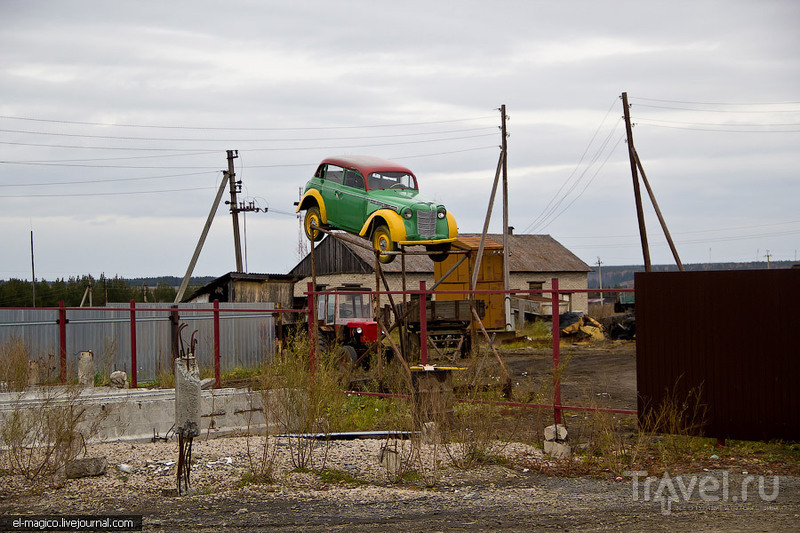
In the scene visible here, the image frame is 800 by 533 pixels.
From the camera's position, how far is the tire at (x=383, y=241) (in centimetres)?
1414

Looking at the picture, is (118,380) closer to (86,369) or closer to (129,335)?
(86,369)

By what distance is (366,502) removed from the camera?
7238 mm

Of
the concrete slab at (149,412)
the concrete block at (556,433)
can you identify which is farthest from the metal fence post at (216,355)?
the concrete block at (556,433)

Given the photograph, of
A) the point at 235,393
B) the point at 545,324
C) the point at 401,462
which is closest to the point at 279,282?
the point at 545,324

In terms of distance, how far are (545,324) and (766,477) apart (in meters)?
27.1

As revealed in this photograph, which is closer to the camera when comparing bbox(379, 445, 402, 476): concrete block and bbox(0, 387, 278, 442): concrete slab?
bbox(379, 445, 402, 476): concrete block

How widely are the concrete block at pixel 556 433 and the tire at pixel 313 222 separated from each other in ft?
25.9

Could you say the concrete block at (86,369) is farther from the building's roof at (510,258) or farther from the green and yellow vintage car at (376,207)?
the building's roof at (510,258)

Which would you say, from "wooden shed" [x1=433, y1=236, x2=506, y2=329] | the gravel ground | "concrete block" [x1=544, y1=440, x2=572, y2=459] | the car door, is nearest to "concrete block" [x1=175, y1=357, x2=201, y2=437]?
the gravel ground

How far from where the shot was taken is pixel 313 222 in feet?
52.5

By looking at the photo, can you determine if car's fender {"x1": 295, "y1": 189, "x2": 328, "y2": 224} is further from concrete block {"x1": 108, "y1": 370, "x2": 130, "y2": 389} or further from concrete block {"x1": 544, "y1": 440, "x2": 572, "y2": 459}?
concrete block {"x1": 544, "y1": 440, "x2": 572, "y2": 459}

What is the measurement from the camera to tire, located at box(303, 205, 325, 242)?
1591 centimetres

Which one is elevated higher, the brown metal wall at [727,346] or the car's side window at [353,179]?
the car's side window at [353,179]

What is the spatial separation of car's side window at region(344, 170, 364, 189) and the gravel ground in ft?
23.4
